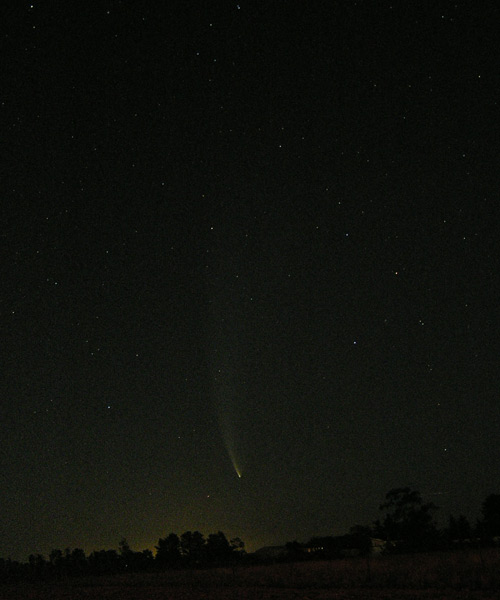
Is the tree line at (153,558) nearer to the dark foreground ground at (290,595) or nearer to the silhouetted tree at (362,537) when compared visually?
the silhouetted tree at (362,537)

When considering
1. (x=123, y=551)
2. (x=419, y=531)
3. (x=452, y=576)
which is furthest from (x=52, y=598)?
(x=123, y=551)

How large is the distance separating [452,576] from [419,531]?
29733 mm

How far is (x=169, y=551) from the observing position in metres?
65.1

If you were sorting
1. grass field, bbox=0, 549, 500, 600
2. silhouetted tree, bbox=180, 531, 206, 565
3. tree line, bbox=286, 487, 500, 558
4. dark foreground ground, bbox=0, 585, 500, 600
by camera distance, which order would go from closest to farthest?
dark foreground ground, bbox=0, 585, 500, 600, grass field, bbox=0, 549, 500, 600, tree line, bbox=286, 487, 500, 558, silhouetted tree, bbox=180, 531, 206, 565

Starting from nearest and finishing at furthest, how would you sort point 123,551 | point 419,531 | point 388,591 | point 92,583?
point 388,591 < point 92,583 < point 419,531 < point 123,551

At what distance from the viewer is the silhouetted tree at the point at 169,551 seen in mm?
60447

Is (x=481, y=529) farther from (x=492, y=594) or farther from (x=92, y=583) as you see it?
(x=492, y=594)

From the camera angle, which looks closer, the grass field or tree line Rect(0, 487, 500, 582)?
the grass field

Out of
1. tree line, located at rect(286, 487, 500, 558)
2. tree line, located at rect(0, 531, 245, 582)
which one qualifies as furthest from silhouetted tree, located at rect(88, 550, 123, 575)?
tree line, located at rect(286, 487, 500, 558)

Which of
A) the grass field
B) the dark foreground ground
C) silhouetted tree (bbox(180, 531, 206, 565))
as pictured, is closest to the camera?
the dark foreground ground

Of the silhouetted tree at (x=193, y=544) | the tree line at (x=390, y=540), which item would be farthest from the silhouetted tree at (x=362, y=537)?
the silhouetted tree at (x=193, y=544)

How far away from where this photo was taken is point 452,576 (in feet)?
69.6

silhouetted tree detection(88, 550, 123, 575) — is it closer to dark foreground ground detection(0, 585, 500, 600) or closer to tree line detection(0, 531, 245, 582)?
tree line detection(0, 531, 245, 582)

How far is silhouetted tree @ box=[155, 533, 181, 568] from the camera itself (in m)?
60.4
